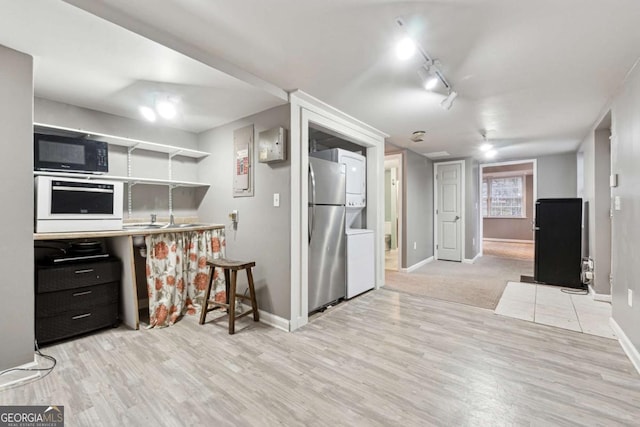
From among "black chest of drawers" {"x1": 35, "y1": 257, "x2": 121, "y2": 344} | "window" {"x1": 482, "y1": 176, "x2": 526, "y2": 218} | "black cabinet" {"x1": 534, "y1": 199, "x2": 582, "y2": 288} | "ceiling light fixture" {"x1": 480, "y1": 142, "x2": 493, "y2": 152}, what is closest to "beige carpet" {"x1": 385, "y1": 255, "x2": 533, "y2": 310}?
"black cabinet" {"x1": 534, "y1": 199, "x2": 582, "y2": 288}

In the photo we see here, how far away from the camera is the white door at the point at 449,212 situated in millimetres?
5949

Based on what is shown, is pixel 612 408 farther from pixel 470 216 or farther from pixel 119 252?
pixel 470 216

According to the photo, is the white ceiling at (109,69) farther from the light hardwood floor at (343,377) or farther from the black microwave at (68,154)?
the light hardwood floor at (343,377)

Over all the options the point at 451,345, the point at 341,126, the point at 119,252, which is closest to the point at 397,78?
the point at 341,126

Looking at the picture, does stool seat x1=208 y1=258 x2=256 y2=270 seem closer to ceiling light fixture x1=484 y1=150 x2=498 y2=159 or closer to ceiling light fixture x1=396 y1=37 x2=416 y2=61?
ceiling light fixture x1=396 y1=37 x2=416 y2=61

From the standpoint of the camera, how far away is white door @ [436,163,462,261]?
5.95m

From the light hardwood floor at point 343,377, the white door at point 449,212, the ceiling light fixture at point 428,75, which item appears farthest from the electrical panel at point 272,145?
the white door at point 449,212

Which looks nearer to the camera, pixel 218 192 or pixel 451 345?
pixel 451 345

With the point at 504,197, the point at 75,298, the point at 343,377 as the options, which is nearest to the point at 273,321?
the point at 343,377

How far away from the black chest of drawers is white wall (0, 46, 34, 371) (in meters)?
0.35

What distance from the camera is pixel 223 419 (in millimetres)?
1486

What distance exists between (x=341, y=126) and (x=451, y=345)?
2.47 meters

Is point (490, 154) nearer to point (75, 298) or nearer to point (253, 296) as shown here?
point (253, 296)

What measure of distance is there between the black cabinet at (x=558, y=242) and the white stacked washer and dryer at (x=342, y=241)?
2567mm
